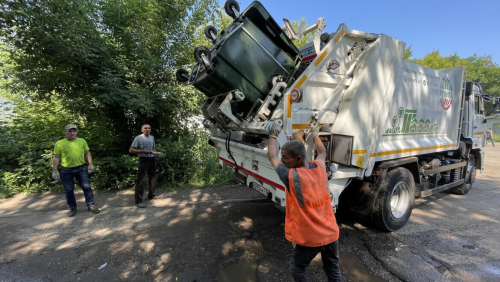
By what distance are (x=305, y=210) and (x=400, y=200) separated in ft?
8.87

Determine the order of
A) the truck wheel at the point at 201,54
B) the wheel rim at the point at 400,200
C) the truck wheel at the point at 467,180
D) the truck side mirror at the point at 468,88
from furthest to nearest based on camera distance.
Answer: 1. the truck wheel at the point at 467,180
2. the truck side mirror at the point at 468,88
3. the wheel rim at the point at 400,200
4. the truck wheel at the point at 201,54

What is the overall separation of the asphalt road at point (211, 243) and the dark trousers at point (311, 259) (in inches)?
24.5

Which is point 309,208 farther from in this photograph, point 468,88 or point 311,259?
point 468,88

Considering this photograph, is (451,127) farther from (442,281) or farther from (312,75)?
(312,75)

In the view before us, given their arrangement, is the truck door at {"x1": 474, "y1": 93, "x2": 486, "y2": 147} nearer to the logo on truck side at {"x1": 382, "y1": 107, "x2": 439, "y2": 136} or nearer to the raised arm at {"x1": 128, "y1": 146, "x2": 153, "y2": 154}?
the logo on truck side at {"x1": 382, "y1": 107, "x2": 439, "y2": 136}

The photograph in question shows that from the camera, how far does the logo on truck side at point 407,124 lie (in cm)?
325

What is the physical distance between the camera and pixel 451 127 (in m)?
4.45

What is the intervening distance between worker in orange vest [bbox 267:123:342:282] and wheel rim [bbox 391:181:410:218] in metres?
2.23

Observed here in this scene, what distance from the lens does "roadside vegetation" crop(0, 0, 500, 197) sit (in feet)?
13.5

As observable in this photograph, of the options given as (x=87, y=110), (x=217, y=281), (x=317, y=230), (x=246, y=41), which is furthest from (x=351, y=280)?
(x=87, y=110)

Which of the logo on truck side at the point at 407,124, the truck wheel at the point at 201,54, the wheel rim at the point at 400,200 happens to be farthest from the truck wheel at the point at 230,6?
Answer: the wheel rim at the point at 400,200

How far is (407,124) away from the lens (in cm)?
345

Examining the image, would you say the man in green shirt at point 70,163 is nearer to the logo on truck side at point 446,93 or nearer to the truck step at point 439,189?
the truck step at point 439,189

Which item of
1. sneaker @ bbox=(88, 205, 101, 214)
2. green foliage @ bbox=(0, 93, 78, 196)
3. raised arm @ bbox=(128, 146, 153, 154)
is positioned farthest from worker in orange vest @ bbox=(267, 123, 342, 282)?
green foliage @ bbox=(0, 93, 78, 196)
